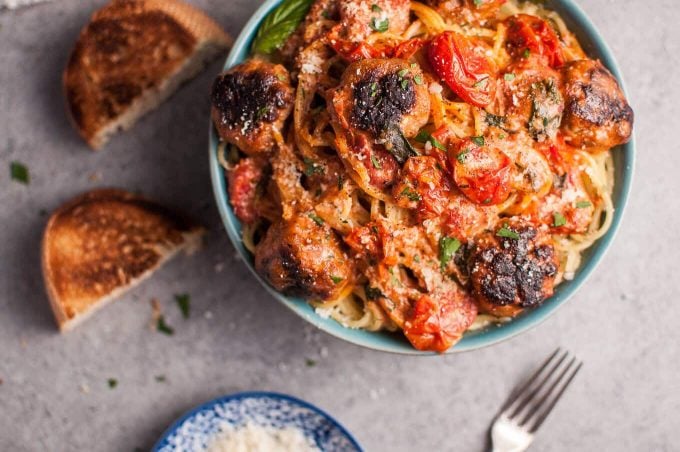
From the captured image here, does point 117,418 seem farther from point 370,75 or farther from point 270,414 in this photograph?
point 370,75

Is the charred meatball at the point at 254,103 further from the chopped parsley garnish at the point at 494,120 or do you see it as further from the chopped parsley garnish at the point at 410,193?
the chopped parsley garnish at the point at 494,120

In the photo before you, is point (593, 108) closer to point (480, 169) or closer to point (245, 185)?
point (480, 169)

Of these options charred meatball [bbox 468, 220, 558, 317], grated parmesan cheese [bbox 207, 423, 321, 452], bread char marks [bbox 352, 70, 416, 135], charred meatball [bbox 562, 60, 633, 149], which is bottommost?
grated parmesan cheese [bbox 207, 423, 321, 452]

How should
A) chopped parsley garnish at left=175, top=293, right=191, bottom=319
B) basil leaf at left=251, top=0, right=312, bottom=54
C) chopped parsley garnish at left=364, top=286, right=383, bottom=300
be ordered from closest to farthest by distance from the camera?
chopped parsley garnish at left=364, top=286, right=383, bottom=300
basil leaf at left=251, top=0, right=312, bottom=54
chopped parsley garnish at left=175, top=293, right=191, bottom=319

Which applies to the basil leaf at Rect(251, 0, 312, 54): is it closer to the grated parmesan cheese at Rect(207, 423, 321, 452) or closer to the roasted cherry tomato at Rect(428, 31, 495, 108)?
the roasted cherry tomato at Rect(428, 31, 495, 108)

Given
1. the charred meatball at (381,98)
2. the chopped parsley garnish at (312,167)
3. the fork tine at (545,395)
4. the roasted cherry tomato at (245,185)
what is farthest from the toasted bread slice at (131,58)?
the fork tine at (545,395)

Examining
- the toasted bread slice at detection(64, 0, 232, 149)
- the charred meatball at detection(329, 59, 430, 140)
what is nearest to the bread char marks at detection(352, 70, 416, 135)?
the charred meatball at detection(329, 59, 430, 140)
